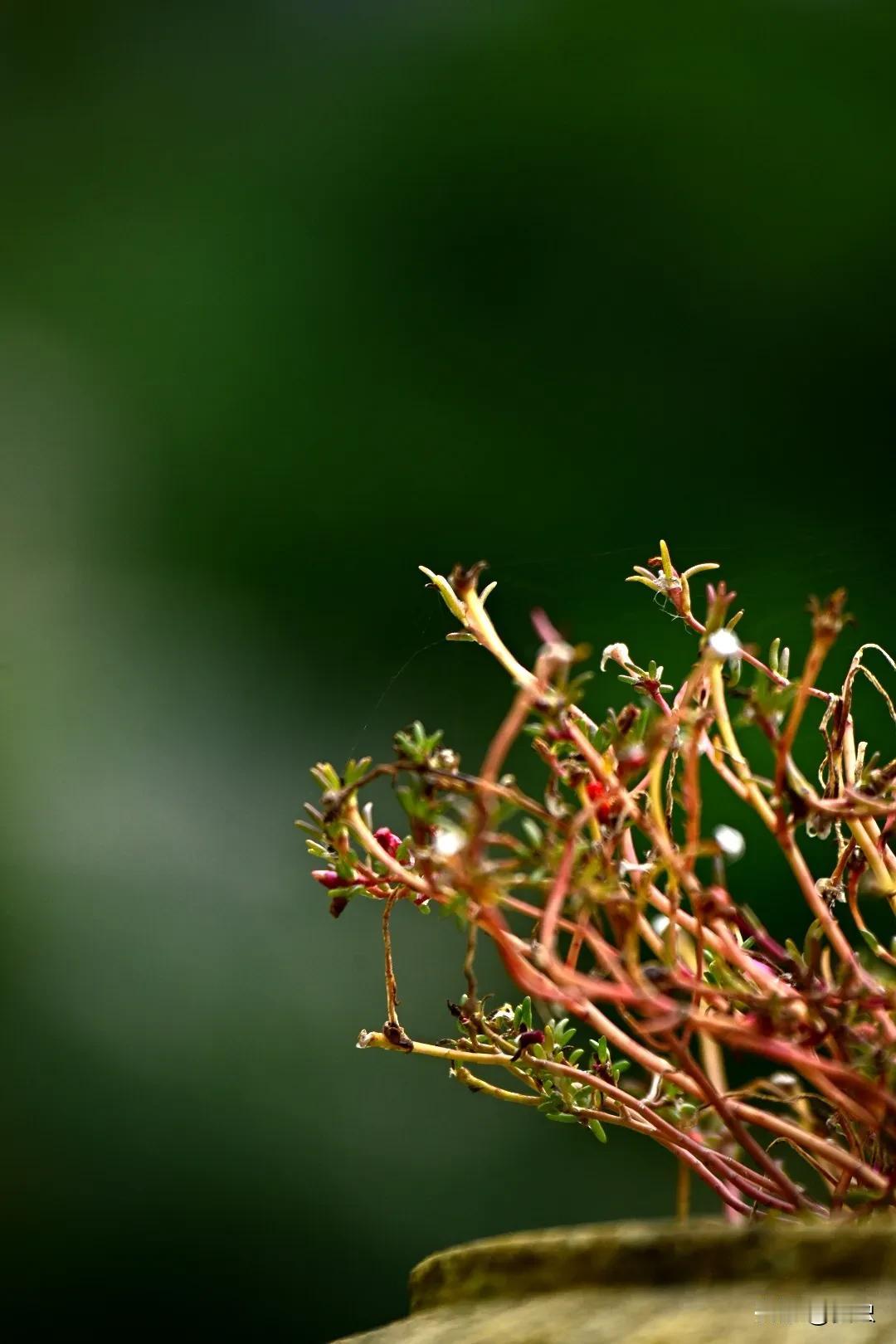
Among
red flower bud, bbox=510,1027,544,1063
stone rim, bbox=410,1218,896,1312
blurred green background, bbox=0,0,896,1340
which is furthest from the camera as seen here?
blurred green background, bbox=0,0,896,1340

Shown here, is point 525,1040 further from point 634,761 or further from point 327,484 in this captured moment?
point 327,484

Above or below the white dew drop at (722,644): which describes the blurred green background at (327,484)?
above

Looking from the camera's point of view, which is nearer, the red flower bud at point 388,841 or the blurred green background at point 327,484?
the red flower bud at point 388,841

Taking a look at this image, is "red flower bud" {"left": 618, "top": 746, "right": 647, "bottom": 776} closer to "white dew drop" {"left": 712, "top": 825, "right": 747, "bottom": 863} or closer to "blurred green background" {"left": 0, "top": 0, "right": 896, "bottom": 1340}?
"white dew drop" {"left": 712, "top": 825, "right": 747, "bottom": 863}

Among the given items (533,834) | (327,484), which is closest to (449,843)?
(533,834)

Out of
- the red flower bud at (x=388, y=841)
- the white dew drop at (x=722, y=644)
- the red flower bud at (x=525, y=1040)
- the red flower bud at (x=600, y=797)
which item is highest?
the white dew drop at (x=722, y=644)

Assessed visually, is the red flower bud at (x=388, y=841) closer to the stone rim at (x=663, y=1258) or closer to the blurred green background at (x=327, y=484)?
the stone rim at (x=663, y=1258)

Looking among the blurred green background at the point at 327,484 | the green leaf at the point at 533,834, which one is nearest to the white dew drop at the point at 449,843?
the green leaf at the point at 533,834

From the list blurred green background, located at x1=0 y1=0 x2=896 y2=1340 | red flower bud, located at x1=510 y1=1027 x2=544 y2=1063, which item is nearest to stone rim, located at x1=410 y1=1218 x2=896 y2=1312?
red flower bud, located at x1=510 y1=1027 x2=544 y2=1063
